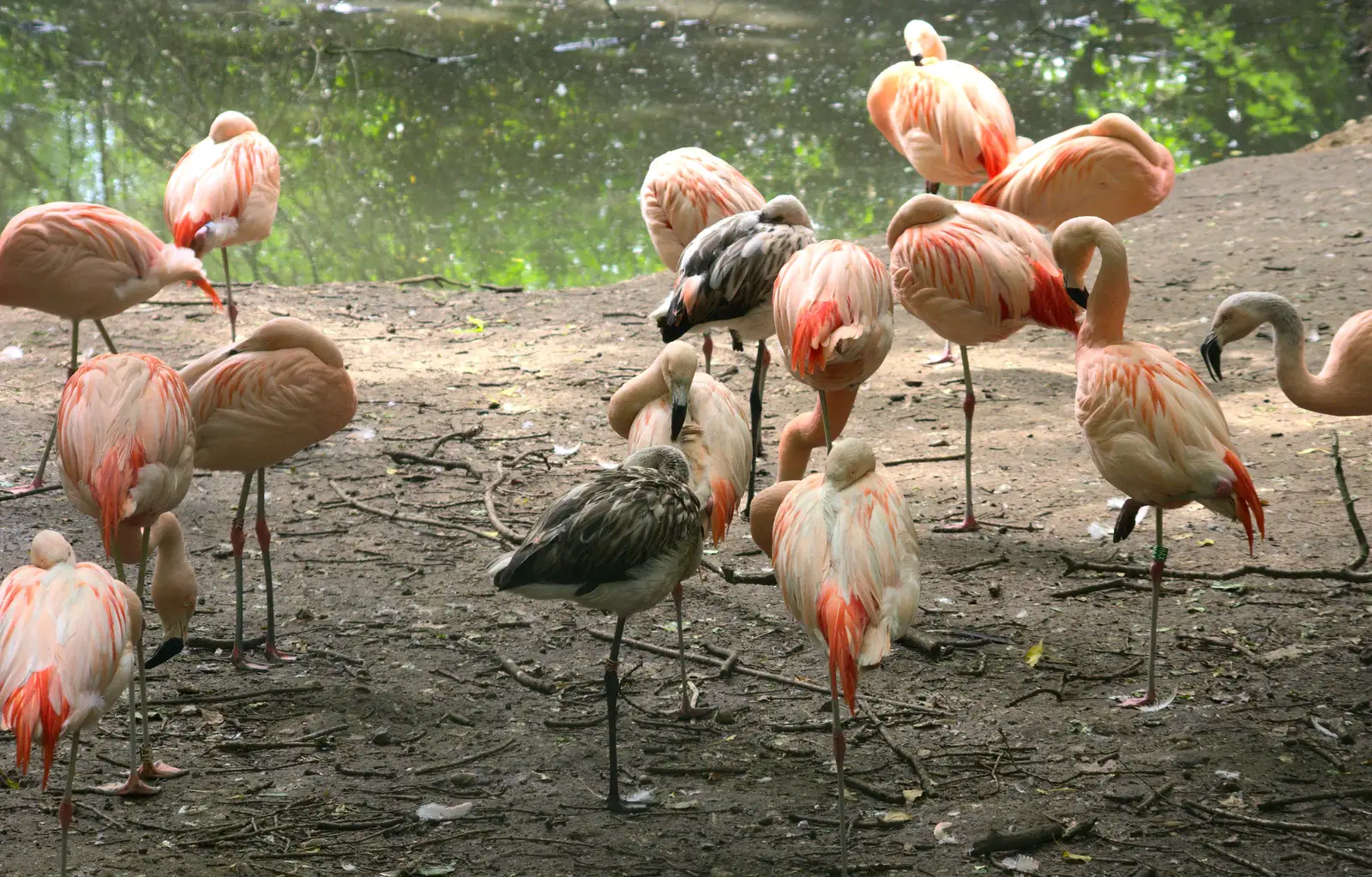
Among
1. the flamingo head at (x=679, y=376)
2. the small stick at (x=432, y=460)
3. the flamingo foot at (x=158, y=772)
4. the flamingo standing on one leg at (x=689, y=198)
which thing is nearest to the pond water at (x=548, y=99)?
the flamingo standing on one leg at (x=689, y=198)

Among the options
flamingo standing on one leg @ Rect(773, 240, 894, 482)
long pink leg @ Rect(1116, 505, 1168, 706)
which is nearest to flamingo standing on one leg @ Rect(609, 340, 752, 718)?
flamingo standing on one leg @ Rect(773, 240, 894, 482)

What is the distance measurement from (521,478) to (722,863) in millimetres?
2811

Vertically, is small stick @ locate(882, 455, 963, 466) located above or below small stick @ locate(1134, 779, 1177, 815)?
above

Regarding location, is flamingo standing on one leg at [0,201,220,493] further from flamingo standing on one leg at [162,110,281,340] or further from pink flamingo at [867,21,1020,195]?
pink flamingo at [867,21,1020,195]

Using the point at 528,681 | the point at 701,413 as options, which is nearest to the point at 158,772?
the point at 528,681

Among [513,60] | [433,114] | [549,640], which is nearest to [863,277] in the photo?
[549,640]

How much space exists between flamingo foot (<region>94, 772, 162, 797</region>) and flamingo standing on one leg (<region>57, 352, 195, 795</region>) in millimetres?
10

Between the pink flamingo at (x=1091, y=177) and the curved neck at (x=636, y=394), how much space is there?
2174 mm

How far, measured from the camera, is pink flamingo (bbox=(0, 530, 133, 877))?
2893mm

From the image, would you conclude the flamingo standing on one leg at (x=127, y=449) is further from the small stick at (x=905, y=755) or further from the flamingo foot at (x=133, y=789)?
the small stick at (x=905, y=755)

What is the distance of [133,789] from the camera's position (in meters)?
3.57

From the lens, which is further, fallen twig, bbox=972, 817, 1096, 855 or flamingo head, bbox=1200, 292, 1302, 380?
flamingo head, bbox=1200, 292, 1302, 380

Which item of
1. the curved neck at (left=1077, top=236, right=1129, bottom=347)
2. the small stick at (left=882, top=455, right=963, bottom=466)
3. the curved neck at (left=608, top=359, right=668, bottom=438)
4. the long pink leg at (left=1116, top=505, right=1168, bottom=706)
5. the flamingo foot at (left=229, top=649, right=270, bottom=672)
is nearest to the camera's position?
the long pink leg at (left=1116, top=505, right=1168, bottom=706)

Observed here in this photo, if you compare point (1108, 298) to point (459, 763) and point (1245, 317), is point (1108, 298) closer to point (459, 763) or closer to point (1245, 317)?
point (1245, 317)
